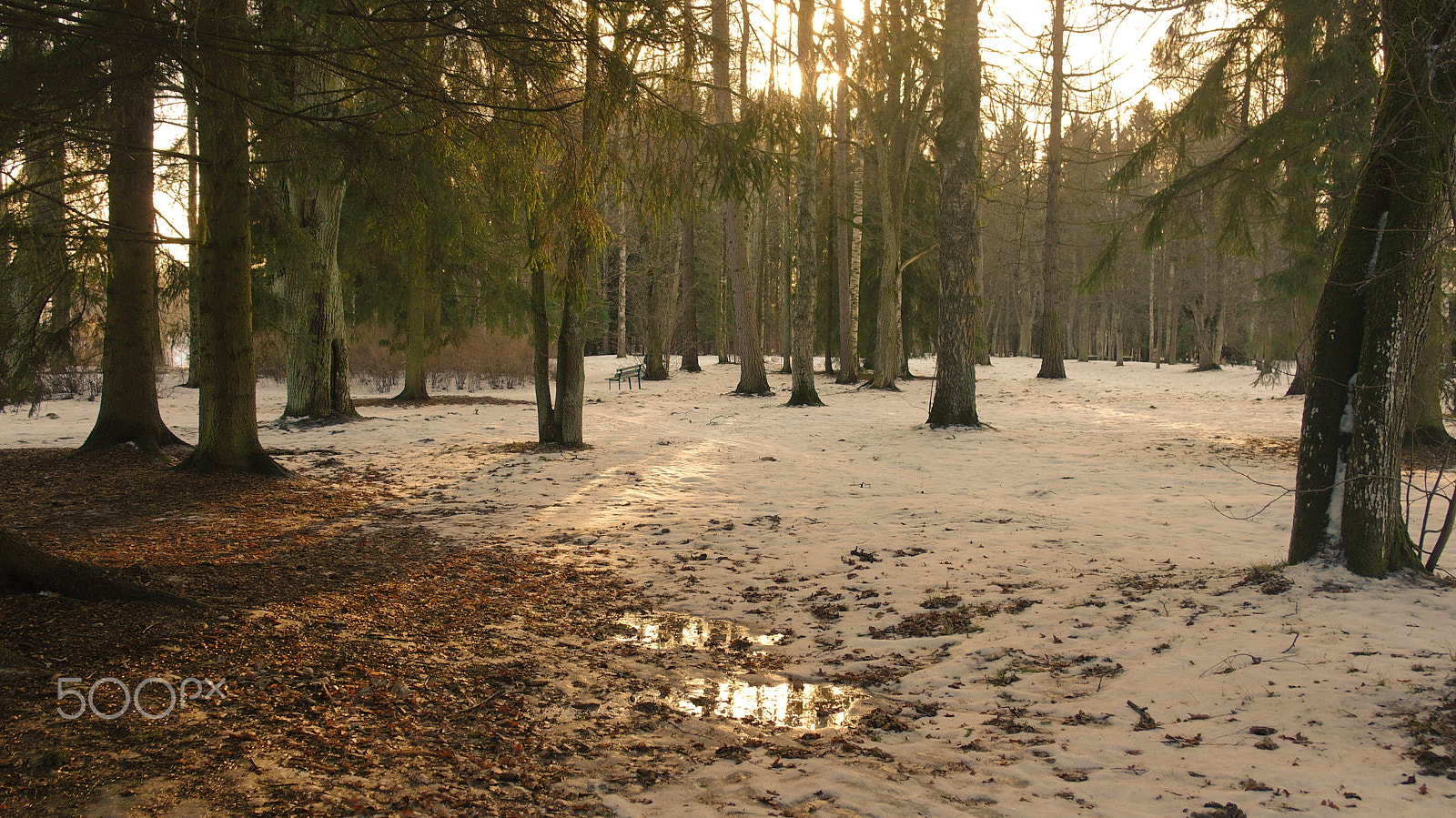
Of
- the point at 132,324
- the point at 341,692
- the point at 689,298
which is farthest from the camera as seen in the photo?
the point at 689,298

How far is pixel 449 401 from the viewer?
1738 centimetres

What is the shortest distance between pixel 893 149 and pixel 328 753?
66.7 ft

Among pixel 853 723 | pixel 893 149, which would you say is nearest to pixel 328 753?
pixel 853 723

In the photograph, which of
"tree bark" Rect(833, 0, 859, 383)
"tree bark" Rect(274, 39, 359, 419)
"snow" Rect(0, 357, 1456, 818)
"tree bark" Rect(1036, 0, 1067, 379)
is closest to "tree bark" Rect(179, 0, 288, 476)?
"snow" Rect(0, 357, 1456, 818)

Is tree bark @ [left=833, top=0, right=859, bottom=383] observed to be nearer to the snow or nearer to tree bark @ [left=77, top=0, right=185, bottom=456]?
the snow

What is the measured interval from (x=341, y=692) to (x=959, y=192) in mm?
10906

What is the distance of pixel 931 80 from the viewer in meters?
18.5

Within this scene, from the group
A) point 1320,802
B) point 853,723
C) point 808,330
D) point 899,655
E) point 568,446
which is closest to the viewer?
point 1320,802

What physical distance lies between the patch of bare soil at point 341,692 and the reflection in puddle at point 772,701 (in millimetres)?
105

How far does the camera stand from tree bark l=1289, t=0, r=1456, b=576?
4137mm

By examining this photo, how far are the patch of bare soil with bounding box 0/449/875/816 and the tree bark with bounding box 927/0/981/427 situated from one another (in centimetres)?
818

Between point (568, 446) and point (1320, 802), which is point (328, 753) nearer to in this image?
point (1320, 802)

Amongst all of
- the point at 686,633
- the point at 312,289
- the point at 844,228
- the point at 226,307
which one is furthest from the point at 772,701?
the point at 844,228

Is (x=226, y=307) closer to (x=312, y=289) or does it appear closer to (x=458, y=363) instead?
(x=312, y=289)
